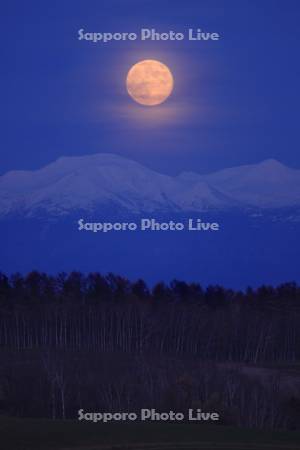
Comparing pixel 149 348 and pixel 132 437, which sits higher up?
pixel 149 348

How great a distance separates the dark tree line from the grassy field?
44.2 inches

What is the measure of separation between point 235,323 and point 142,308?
152cm

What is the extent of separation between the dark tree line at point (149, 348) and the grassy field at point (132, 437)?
112 centimetres

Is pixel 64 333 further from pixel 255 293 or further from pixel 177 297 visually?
pixel 255 293

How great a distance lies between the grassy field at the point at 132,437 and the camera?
10.6 m

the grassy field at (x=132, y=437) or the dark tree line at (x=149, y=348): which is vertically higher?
the dark tree line at (x=149, y=348)

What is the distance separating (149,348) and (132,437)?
2605 millimetres

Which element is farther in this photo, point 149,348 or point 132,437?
point 149,348

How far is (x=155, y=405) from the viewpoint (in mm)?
12375

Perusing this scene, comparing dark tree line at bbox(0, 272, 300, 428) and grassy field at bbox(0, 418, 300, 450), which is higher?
dark tree line at bbox(0, 272, 300, 428)

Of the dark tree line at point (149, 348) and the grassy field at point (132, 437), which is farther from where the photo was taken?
the dark tree line at point (149, 348)

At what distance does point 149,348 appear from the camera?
1340cm

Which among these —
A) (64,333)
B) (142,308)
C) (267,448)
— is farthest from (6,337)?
(267,448)

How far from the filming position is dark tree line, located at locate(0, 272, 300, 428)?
12.8 meters
